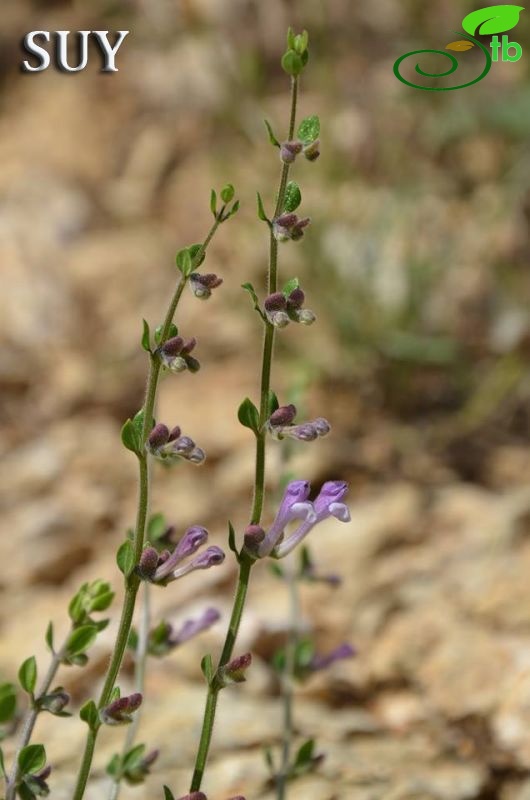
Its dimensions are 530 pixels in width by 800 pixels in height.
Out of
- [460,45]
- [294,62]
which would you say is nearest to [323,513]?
[294,62]

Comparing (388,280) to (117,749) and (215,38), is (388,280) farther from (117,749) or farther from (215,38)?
(117,749)

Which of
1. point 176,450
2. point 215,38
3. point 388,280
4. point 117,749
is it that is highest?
point 215,38

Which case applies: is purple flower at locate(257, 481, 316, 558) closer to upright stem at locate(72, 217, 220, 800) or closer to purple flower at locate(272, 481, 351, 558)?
purple flower at locate(272, 481, 351, 558)

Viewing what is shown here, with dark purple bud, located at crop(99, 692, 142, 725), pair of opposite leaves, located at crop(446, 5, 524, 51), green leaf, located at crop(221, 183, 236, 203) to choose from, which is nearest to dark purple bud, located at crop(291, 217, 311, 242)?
green leaf, located at crop(221, 183, 236, 203)

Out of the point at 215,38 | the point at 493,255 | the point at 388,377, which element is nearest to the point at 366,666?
the point at 388,377

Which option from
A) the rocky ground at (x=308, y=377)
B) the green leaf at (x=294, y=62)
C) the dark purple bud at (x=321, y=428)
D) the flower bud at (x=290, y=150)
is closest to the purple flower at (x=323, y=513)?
the dark purple bud at (x=321, y=428)

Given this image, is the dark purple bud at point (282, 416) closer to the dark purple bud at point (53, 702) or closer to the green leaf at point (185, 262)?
the green leaf at point (185, 262)
